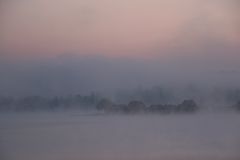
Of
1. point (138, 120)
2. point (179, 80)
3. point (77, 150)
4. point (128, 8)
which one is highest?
point (128, 8)

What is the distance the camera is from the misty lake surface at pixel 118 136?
2.87 metres

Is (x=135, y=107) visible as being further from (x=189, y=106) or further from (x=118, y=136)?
(x=189, y=106)

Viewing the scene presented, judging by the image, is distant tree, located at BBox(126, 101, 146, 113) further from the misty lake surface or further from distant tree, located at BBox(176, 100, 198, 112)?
distant tree, located at BBox(176, 100, 198, 112)

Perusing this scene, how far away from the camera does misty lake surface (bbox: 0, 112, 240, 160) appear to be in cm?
287

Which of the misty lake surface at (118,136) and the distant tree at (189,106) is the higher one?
the distant tree at (189,106)

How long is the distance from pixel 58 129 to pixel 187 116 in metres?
0.89

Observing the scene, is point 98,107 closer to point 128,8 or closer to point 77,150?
point 77,150

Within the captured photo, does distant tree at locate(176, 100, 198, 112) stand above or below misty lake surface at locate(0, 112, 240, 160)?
above

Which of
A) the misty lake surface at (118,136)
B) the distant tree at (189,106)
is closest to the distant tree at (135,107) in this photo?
the misty lake surface at (118,136)

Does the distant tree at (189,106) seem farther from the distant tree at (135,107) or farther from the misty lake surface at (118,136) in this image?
the distant tree at (135,107)

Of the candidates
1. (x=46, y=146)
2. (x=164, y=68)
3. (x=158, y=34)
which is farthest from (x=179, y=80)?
(x=46, y=146)

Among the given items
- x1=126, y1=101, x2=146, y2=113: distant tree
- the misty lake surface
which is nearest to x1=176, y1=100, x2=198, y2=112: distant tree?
the misty lake surface

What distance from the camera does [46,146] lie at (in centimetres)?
289

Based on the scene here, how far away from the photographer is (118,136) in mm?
2891
